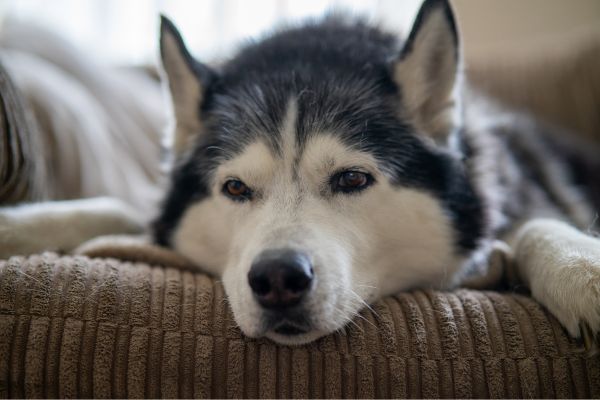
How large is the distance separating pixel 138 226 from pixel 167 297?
81 cm

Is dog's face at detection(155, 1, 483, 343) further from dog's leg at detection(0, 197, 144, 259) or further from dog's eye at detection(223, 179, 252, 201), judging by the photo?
dog's leg at detection(0, 197, 144, 259)

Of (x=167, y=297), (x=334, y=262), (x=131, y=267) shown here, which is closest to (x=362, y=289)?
(x=334, y=262)

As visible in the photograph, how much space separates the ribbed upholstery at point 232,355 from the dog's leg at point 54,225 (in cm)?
30

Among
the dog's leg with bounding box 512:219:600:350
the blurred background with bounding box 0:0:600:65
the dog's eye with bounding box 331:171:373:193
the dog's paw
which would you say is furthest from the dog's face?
the blurred background with bounding box 0:0:600:65

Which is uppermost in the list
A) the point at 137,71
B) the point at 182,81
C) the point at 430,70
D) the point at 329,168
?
the point at 430,70

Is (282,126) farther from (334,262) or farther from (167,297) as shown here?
(167,297)

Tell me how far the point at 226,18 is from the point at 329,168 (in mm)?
2871

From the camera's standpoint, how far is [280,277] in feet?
3.51

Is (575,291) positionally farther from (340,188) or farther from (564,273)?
(340,188)

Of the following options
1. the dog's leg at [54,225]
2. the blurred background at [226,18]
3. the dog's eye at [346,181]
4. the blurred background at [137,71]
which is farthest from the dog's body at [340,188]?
the blurred background at [226,18]

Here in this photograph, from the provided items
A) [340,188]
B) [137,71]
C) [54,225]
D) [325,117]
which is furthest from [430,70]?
[137,71]

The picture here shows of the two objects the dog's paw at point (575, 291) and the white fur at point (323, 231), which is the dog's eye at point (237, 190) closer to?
the white fur at point (323, 231)

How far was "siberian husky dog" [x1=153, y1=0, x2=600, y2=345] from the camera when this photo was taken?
1.14m

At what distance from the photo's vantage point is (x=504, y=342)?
1131 millimetres
